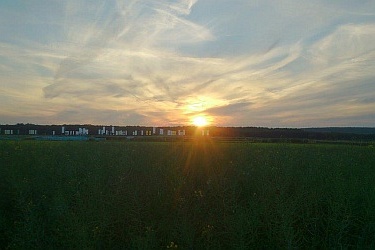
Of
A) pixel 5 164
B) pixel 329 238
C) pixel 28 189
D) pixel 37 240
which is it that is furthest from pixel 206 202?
pixel 5 164

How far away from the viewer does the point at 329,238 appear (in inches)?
236

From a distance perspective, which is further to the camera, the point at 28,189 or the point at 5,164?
the point at 5,164

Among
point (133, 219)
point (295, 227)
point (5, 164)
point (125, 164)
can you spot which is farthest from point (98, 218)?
point (5, 164)

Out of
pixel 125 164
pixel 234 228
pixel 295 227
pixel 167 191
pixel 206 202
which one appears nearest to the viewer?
pixel 234 228

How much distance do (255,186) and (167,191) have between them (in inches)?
81.0

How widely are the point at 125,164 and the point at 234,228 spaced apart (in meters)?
5.98

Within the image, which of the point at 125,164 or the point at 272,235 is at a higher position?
the point at 125,164

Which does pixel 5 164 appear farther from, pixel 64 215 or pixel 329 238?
pixel 329 238

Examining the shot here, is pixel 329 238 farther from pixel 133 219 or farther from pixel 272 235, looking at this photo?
pixel 133 219

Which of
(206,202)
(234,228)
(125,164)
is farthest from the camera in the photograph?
(125,164)

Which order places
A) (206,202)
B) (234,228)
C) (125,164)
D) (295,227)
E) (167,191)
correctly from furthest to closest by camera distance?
(125,164)
(167,191)
(206,202)
(295,227)
(234,228)

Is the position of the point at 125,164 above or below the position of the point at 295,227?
above

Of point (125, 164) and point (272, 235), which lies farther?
point (125, 164)

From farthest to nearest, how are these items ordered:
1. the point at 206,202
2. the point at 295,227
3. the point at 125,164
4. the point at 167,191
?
the point at 125,164 < the point at 167,191 < the point at 206,202 < the point at 295,227
